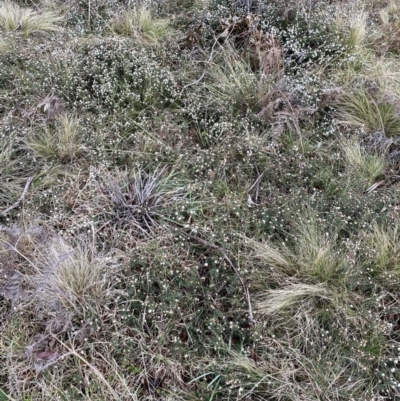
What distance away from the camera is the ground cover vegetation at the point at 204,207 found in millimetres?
2170

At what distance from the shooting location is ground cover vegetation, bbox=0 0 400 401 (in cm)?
217

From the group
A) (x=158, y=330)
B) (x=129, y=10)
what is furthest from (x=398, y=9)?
(x=158, y=330)

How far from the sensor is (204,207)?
2.79m

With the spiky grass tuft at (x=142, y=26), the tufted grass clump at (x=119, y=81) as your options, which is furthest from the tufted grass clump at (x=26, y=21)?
the tufted grass clump at (x=119, y=81)

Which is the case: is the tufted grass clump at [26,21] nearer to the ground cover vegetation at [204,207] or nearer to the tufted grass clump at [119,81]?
the ground cover vegetation at [204,207]

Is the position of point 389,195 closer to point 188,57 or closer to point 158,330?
point 158,330

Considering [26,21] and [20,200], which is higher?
[26,21]

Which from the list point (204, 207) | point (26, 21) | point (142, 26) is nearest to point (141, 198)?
point (204, 207)

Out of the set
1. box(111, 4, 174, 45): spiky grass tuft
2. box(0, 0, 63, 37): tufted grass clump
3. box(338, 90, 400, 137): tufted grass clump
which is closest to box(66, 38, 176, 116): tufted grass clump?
box(111, 4, 174, 45): spiky grass tuft

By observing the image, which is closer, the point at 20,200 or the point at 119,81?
the point at 20,200

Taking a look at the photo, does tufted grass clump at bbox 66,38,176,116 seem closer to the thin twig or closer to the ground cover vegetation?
the ground cover vegetation

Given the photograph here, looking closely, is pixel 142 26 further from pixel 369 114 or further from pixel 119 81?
pixel 369 114

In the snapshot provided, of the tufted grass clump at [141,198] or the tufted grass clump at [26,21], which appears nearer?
the tufted grass clump at [141,198]

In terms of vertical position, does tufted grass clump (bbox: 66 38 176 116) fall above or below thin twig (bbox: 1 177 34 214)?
above
